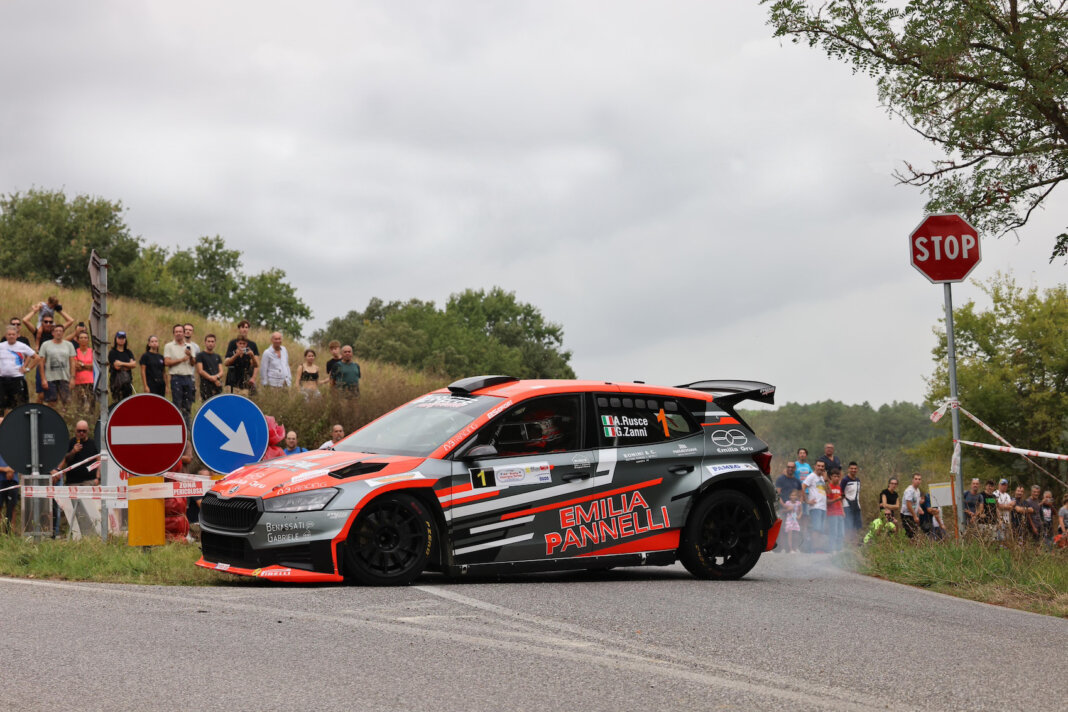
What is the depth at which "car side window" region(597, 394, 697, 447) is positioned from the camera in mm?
11234

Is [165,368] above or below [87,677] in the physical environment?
above

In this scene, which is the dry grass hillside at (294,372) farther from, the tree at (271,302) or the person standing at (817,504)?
the tree at (271,302)

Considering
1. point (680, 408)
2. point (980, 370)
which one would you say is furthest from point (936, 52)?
point (980, 370)

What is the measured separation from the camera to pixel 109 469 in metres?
13.4

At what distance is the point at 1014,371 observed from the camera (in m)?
60.9

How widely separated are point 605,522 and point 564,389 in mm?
1262

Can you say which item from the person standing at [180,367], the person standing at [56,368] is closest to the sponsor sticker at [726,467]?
the person standing at [180,367]

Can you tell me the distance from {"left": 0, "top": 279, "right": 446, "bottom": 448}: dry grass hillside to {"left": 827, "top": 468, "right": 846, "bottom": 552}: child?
9277mm

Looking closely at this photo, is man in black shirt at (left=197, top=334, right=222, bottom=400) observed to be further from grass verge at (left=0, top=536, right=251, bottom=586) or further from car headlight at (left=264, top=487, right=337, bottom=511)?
car headlight at (left=264, top=487, right=337, bottom=511)

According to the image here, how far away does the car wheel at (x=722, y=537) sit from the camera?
37.2 feet

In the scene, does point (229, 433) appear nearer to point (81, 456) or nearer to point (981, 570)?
point (81, 456)

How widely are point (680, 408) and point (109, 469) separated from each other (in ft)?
20.9

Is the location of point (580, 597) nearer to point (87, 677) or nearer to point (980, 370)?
point (87, 677)

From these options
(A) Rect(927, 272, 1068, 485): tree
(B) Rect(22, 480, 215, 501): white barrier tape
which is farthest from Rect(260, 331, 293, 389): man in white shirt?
(A) Rect(927, 272, 1068, 485): tree
